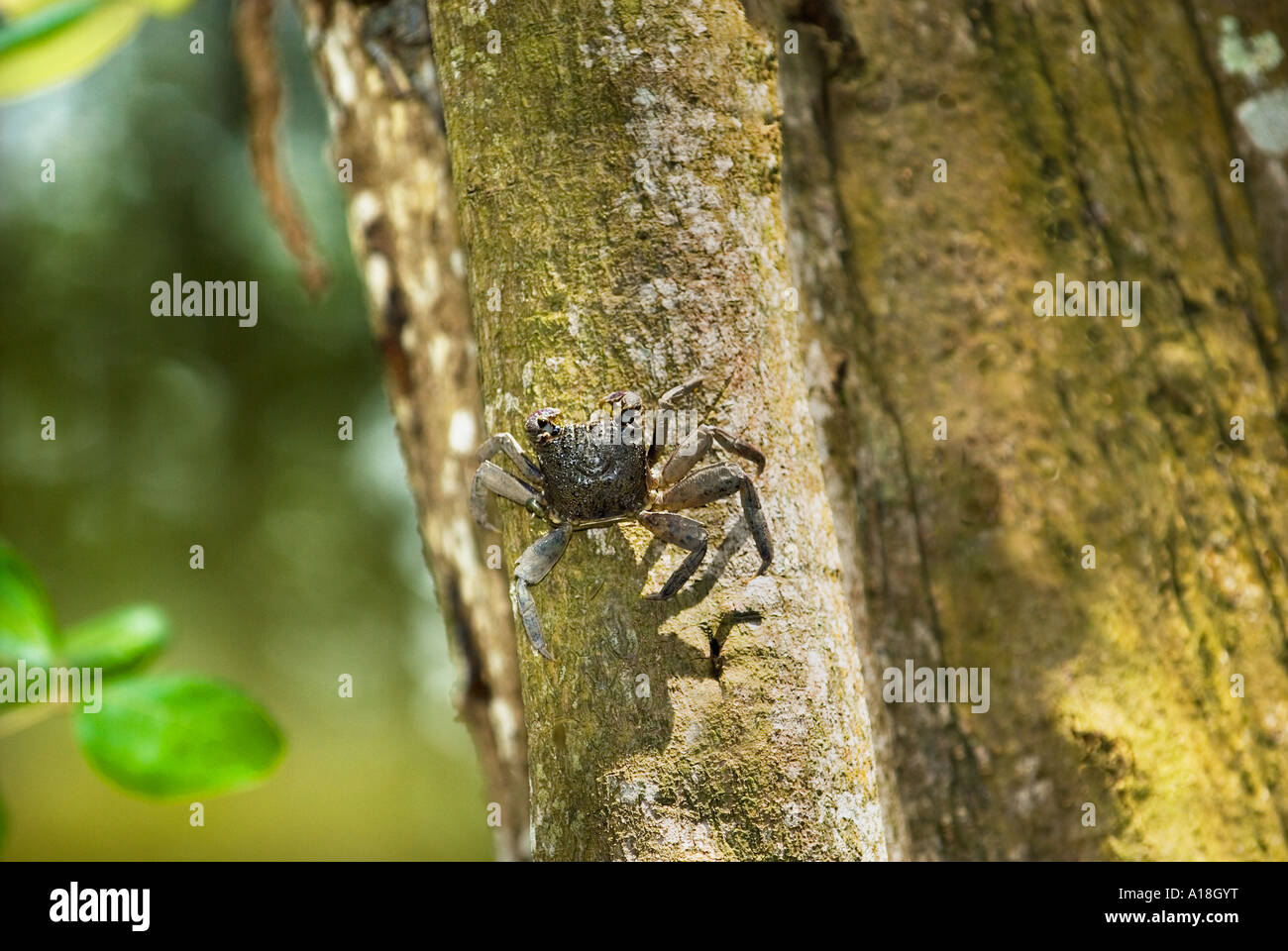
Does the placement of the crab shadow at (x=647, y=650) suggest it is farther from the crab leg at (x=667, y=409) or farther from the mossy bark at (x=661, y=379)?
the crab leg at (x=667, y=409)

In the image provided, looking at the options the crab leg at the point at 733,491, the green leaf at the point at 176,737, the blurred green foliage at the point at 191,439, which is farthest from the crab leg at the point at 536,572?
the blurred green foliage at the point at 191,439

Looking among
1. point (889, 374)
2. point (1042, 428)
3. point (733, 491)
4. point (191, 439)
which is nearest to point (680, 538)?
point (733, 491)

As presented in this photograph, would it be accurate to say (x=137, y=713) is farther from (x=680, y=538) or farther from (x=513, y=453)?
→ (x=680, y=538)

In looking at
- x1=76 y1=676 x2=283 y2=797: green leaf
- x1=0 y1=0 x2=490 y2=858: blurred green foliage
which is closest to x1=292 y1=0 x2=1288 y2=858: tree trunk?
x1=76 y1=676 x2=283 y2=797: green leaf

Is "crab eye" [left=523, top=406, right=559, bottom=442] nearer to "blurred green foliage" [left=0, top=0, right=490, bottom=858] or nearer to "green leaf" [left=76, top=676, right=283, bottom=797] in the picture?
"green leaf" [left=76, top=676, right=283, bottom=797]

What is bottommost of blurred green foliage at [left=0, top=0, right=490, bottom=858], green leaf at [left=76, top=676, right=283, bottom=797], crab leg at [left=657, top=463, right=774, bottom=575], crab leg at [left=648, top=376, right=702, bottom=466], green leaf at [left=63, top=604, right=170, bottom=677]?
green leaf at [left=76, top=676, right=283, bottom=797]

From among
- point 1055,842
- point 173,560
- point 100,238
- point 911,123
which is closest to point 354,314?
point 100,238
